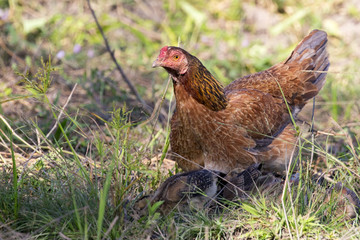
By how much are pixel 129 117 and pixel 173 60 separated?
0.57 metres

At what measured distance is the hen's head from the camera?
3375 mm

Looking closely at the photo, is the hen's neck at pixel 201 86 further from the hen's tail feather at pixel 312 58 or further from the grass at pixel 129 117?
the hen's tail feather at pixel 312 58

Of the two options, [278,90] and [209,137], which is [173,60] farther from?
[278,90]

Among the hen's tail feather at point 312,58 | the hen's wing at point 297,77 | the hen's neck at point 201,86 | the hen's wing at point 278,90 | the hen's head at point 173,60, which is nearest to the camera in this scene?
the hen's head at point 173,60

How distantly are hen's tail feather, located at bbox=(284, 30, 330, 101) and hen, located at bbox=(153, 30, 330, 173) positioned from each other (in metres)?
0.39

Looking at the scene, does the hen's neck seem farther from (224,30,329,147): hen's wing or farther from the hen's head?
(224,30,329,147): hen's wing

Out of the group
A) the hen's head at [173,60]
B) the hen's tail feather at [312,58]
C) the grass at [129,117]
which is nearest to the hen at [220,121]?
the hen's head at [173,60]

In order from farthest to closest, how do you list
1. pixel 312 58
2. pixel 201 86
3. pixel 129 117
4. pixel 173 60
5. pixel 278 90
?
pixel 312 58 < pixel 278 90 < pixel 201 86 < pixel 173 60 < pixel 129 117

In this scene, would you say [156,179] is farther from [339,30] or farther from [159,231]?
[339,30]

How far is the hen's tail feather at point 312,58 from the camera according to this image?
14.0 feet

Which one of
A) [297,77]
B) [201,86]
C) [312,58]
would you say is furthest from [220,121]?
[312,58]

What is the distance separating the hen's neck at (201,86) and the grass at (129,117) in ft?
1.37

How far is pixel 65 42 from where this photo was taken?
22.4 ft

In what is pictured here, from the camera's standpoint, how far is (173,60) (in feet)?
11.2
